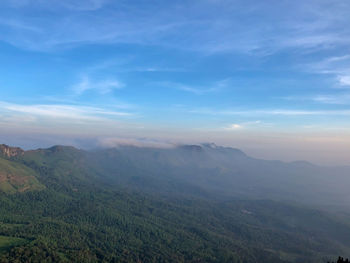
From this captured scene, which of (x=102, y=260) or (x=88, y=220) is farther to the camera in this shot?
(x=88, y=220)

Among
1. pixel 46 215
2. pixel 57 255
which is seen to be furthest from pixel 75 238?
pixel 46 215

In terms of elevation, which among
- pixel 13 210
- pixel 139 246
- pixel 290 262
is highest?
pixel 13 210

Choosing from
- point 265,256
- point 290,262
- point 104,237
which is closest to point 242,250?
point 265,256

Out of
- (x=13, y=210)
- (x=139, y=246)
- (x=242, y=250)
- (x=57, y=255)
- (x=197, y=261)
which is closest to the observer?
(x=57, y=255)

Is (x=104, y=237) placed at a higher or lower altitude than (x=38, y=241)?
lower

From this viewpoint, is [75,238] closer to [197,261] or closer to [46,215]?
[46,215]

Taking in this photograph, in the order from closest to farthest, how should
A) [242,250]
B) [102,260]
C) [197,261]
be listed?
1. [102,260]
2. [197,261]
3. [242,250]

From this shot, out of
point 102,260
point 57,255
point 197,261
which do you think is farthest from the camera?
point 197,261

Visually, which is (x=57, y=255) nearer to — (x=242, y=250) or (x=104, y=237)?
(x=104, y=237)

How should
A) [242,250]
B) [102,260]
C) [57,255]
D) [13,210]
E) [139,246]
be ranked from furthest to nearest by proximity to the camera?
[13,210] → [242,250] → [139,246] → [102,260] → [57,255]

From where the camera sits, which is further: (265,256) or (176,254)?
(265,256)
